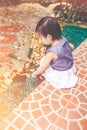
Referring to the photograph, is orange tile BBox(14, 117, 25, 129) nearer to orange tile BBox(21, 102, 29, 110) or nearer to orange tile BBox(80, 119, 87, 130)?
orange tile BBox(21, 102, 29, 110)

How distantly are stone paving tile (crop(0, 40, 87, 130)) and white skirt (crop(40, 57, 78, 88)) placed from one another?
0.05 meters

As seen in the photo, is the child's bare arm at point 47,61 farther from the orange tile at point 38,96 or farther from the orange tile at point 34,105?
the orange tile at point 34,105

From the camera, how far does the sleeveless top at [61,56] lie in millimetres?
2301

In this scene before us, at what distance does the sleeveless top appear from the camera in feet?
7.55

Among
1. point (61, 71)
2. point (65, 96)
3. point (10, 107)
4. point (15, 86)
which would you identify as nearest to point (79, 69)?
point (61, 71)

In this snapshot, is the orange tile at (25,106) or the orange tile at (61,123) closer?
the orange tile at (61,123)

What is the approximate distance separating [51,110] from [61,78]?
1.27 ft

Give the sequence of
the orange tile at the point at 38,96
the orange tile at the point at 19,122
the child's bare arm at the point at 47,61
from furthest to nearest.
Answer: the child's bare arm at the point at 47,61 < the orange tile at the point at 38,96 < the orange tile at the point at 19,122

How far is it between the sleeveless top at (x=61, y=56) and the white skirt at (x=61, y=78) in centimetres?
4

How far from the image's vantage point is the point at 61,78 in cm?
232

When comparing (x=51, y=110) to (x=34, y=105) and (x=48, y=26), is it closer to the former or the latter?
(x=34, y=105)

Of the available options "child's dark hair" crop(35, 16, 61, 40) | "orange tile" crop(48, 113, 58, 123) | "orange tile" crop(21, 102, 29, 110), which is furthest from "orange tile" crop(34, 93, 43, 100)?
"child's dark hair" crop(35, 16, 61, 40)

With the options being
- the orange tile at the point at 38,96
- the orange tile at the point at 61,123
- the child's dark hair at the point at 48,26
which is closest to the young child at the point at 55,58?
the child's dark hair at the point at 48,26

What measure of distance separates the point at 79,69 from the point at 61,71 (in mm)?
312
